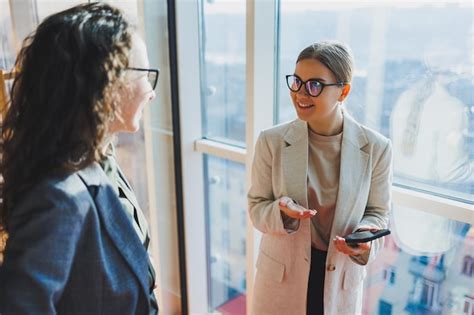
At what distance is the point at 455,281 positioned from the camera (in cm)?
168

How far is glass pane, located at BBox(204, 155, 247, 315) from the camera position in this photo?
240 cm

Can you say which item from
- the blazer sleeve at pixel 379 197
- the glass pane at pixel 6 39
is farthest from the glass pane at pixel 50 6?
the blazer sleeve at pixel 379 197

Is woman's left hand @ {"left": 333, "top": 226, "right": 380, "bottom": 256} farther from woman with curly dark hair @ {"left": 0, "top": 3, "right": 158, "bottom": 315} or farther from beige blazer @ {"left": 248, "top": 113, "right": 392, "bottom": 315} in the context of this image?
woman with curly dark hair @ {"left": 0, "top": 3, "right": 158, "bottom": 315}

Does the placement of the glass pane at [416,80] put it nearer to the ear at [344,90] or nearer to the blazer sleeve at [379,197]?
the blazer sleeve at [379,197]

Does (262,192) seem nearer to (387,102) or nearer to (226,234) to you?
(387,102)

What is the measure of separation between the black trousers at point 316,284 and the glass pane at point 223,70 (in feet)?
2.79

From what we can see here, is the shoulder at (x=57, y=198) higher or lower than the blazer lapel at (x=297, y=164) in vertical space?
higher

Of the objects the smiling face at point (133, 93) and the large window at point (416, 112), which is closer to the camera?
the smiling face at point (133, 93)

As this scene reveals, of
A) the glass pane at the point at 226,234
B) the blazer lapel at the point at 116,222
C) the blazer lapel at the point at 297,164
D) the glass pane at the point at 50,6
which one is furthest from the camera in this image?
the glass pane at the point at 226,234

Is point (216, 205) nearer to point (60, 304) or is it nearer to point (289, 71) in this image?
point (289, 71)

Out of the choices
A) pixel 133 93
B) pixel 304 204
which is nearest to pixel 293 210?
pixel 304 204

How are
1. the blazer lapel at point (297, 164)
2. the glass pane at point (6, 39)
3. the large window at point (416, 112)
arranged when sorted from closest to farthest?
the blazer lapel at point (297, 164) < the large window at point (416, 112) < the glass pane at point (6, 39)

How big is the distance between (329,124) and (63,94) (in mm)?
834

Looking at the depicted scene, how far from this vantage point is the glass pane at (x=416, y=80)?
1.52 metres
